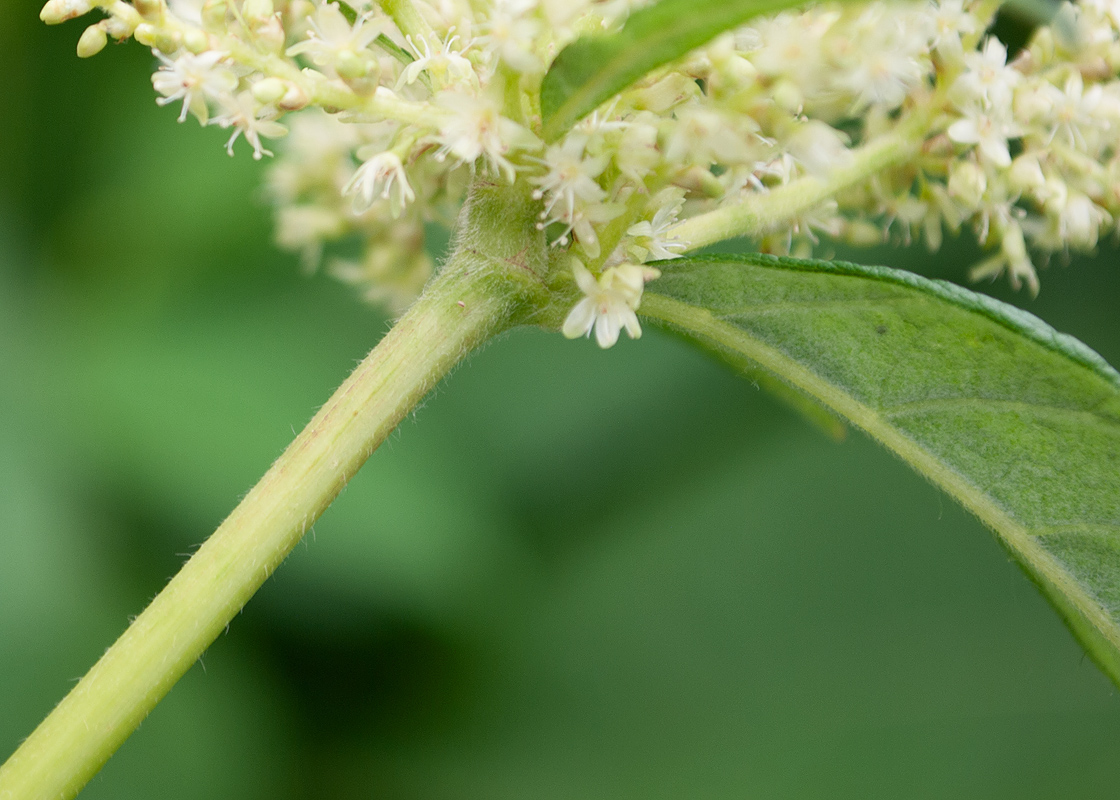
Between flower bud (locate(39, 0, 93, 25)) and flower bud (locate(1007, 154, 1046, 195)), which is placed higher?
flower bud (locate(39, 0, 93, 25))

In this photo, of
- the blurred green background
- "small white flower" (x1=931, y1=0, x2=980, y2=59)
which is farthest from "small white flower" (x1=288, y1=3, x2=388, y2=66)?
the blurred green background

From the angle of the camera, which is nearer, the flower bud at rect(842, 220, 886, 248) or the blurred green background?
the flower bud at rect(842, 220, 886, 248)

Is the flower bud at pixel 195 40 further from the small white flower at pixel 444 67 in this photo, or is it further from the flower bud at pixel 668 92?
the flower bud at pixel 668 92

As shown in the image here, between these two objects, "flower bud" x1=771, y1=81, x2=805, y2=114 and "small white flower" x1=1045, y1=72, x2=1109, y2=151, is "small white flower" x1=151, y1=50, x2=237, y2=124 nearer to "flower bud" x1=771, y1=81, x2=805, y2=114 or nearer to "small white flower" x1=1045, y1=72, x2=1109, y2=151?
"flower bud" x1=771, y1=81, x2=805, y2=114

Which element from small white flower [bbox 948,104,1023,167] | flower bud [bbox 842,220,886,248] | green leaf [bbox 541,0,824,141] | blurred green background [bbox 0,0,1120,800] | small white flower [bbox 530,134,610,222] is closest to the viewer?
green leaf [bbox 541,0,824,141]

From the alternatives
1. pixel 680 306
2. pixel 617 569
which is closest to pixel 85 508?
pixel 617 569

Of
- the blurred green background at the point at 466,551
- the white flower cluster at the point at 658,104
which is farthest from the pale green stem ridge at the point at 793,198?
the blurred green background at the point at 466,551
